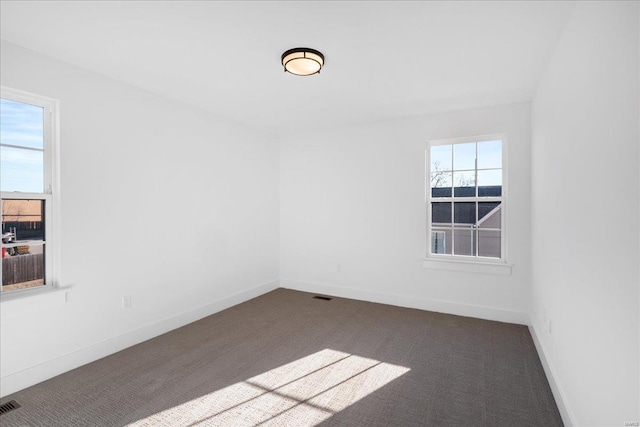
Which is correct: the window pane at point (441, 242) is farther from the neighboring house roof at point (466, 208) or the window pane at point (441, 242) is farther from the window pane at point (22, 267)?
the window pane at point (22, 267)

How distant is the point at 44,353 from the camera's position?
261 centimetres

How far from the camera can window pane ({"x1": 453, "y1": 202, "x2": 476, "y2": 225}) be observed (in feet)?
13.6

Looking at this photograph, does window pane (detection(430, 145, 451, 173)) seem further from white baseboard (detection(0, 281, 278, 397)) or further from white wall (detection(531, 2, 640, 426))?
white baseboard (detection(0, 281, 278, 397))

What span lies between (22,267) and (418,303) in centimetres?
435

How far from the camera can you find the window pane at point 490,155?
157 inches

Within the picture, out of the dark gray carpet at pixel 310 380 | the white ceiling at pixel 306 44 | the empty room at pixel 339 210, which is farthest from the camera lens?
the dark gray carpet at pixel 310 380

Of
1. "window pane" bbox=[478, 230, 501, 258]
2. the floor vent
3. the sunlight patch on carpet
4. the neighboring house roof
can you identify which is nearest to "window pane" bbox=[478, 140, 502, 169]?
the neighboring house roof

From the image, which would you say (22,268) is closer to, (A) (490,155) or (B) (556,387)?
(B) (556,387)

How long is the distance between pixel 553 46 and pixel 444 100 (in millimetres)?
1314

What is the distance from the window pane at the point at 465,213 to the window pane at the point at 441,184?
8.6 inches

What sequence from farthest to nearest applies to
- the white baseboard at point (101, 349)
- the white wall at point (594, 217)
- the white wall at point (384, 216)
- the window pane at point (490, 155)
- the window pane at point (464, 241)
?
the window pane at point (464, 241), the window pane at point (490, 155), the white wall at point (384, 216), the white baseboard at point (101, 349), the white wall at point (594, 217)

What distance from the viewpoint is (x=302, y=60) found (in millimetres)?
2564

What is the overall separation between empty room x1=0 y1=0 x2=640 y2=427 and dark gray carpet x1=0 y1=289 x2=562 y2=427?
2 centimetres

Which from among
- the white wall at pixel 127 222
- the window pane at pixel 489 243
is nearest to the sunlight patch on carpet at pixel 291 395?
the white wall at pixel 127 222
